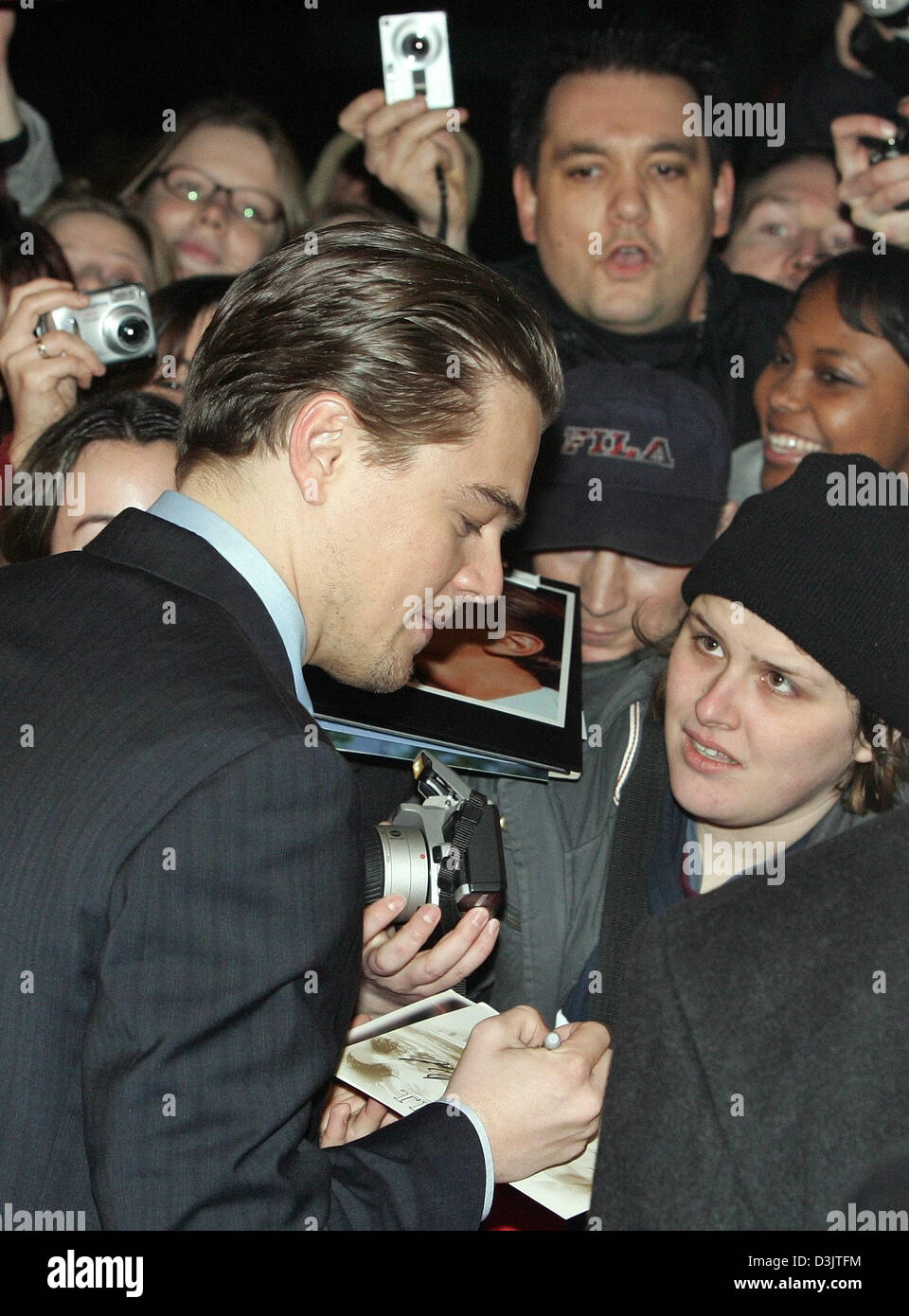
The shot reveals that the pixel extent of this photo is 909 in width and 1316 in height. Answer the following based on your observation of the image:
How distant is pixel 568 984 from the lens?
186cm

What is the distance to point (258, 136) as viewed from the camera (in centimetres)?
337

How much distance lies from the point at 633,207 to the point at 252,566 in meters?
2.01

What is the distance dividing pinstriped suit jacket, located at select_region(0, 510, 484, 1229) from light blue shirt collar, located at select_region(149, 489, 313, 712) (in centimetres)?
13

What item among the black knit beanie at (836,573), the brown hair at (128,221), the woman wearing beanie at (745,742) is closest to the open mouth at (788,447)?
the woman wearing beanie at (745,742)

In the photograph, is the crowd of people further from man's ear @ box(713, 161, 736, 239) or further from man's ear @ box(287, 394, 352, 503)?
man's ear @ box(713, 161, 736, 239)

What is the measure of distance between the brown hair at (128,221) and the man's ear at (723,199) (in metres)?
1.34

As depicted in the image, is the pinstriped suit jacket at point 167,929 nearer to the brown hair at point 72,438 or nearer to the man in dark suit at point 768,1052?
the man in dark suit at point 768,1052

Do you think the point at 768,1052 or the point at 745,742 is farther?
the point at 745,742

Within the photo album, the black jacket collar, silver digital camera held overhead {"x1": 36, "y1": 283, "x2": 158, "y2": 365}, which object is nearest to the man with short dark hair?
silver digital camera held overhead {"x1": 36, "y1": 283, "x2": 158, "y2": 365}

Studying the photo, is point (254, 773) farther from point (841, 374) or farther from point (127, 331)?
point (841, 374)

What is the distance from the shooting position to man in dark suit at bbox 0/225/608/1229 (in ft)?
3.19

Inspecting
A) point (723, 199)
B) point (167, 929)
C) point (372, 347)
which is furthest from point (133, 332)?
point (167, 929)

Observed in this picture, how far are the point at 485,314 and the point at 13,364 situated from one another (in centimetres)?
142
